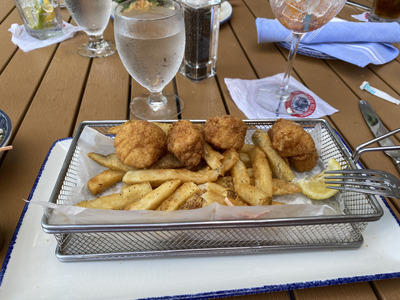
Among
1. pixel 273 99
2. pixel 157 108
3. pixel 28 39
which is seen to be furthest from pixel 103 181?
pixel 28 39

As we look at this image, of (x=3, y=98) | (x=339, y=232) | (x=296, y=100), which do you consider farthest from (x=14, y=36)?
(x=339, y=232)

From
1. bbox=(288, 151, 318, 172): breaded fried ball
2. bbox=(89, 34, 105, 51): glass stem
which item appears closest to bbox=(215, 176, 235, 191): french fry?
bbox=(288, 151, 318, 172): breaded fried ball

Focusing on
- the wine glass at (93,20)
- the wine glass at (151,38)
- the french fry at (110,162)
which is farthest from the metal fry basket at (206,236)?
the wine glass at (93,20)

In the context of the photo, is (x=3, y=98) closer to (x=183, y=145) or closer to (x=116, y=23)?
(x=116, y=23)

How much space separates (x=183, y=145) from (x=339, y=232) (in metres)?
0.51

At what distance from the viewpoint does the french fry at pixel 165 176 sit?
918mm

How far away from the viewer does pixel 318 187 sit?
979 mm

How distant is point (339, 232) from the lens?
87 centimetres

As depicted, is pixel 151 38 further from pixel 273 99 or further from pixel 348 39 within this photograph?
pixel 348 39

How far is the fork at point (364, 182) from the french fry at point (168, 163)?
1.54ft

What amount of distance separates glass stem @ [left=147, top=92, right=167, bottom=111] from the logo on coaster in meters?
0.57

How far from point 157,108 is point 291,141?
630mm

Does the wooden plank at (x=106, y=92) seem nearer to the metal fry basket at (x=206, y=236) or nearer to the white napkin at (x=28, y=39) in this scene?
the white napkin at (x=28, y=39)

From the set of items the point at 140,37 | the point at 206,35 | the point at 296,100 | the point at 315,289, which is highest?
the point at 140,37
